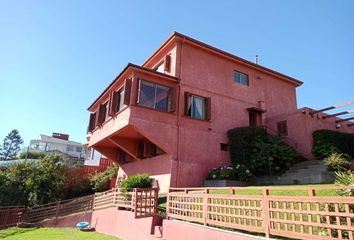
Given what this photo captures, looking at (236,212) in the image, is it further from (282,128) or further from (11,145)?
(11,145)

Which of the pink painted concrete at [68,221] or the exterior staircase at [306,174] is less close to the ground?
the exterior staircase at [306,174]

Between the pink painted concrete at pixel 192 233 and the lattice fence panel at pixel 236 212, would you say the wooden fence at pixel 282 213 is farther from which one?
the pink painted concrete at pixel 192 233

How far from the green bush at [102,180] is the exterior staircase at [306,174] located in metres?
14.2

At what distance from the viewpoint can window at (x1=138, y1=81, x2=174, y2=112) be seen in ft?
50.0

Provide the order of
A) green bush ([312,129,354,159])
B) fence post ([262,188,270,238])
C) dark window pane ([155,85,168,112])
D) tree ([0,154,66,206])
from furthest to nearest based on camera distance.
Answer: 1. tree ([0,154,66,206])
2. green bush ([312,129,354,159])
3. dark window pane ([155,85,168,112])
4. fence post ([262,188,270,238])

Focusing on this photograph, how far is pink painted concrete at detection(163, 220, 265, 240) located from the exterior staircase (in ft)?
25.6

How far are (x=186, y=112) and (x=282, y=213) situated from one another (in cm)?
1096

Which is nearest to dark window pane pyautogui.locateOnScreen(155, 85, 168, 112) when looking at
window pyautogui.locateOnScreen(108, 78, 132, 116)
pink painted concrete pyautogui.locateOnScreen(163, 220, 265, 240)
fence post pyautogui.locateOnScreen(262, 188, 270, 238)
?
window pyautogui.locateOnScreen(108, 78, 132, 116)

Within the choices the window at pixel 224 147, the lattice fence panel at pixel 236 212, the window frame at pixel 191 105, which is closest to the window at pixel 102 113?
the window frame at pixel 191 105

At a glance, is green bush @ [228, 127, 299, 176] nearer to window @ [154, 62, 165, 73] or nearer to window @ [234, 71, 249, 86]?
window @ [234, 71, 249, 86]

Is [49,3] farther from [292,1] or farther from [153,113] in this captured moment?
[292,1]

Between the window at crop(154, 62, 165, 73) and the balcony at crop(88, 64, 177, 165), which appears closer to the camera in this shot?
the balcony at crop(88, 64, 177, 165)

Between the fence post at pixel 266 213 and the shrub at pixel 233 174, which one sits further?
the shrub at pixel 233 174

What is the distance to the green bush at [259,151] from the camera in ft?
51.1
